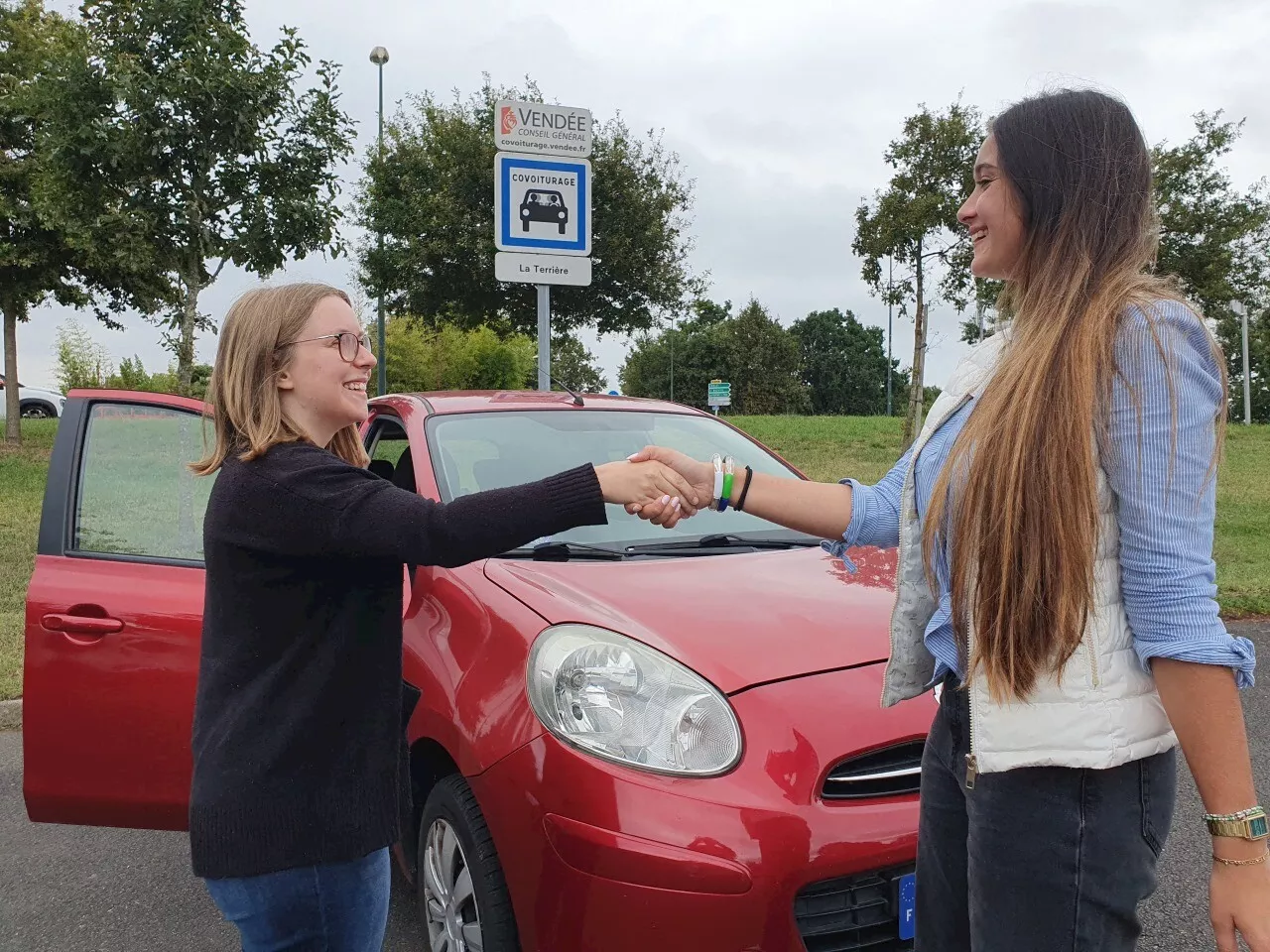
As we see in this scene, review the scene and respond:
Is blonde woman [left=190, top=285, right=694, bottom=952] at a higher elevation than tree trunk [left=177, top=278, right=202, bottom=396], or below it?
below

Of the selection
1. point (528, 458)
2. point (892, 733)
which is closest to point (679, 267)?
point (528, 458)

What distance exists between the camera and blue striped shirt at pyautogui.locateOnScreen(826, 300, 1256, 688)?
129cm

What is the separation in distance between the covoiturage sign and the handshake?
417 centimetres

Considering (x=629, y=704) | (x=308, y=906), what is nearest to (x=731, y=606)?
(x=629, y=704)

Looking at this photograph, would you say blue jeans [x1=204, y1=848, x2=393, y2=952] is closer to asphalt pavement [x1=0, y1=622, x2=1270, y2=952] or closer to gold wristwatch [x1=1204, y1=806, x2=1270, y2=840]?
asphalt pavement [x1=0, y1=622, x2=1270, y2=952]

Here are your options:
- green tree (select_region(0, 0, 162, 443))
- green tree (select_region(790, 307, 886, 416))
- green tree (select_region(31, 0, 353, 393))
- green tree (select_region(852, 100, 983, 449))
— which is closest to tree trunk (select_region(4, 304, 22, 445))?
green tree (select_region(0, 0, 162, 443))

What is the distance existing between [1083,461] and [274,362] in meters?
1.30

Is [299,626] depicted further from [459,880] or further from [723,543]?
[723,543]

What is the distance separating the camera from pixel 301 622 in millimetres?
1665

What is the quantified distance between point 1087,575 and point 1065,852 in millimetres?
371

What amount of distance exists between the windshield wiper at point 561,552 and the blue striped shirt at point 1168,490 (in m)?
1.72

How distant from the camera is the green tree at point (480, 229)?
19.2 m

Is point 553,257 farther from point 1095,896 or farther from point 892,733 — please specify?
point 1095,896

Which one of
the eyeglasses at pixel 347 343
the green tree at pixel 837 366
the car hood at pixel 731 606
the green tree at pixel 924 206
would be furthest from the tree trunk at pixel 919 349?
the green tree at pixel 837 366
